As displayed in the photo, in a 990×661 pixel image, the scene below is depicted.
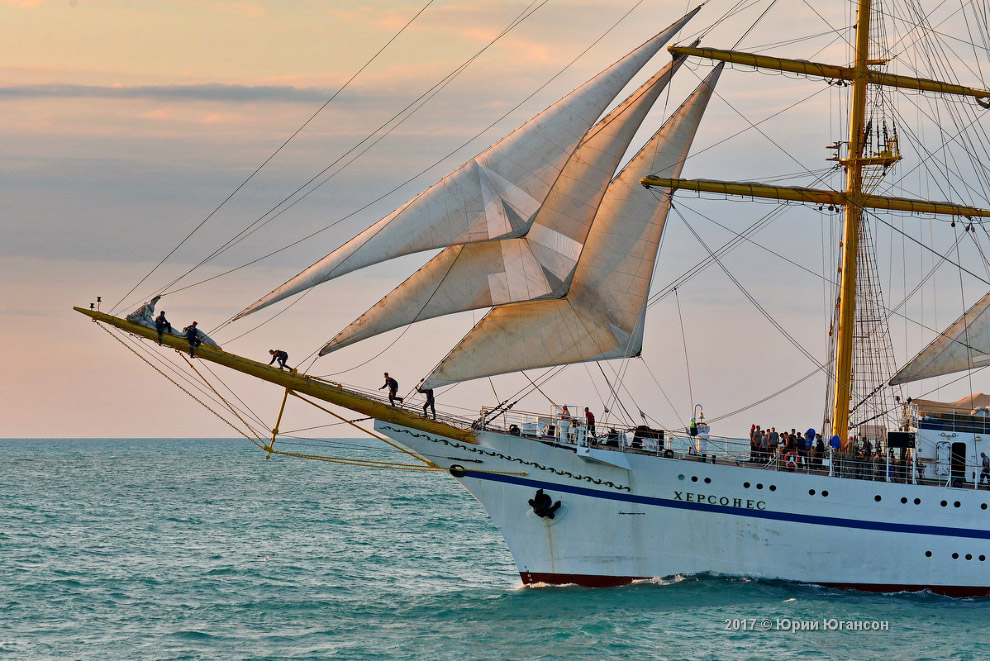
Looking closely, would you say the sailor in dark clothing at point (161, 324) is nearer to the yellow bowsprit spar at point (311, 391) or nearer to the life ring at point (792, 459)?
the yellow bowsprit spar at point (311, 391)

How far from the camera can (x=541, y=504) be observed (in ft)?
91.2

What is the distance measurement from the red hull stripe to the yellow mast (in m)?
4.97

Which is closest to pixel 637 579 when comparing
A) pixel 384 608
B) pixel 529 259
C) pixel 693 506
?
pixel 693 506

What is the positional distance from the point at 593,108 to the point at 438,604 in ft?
39.6

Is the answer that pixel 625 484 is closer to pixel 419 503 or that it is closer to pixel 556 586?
pixel 556 586

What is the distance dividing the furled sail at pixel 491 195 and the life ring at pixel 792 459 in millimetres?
8371

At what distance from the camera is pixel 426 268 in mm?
26984

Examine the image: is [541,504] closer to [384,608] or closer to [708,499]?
[708,499]

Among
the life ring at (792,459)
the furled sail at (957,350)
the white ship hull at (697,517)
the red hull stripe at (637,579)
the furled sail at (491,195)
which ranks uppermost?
the furled sail at (491,195)

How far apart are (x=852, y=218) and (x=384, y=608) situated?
1622 cm

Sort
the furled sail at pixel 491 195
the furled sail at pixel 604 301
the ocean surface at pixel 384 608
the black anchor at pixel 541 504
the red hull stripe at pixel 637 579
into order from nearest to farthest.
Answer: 1. the ocean surface at pixel 384 608
2. the furled sail at pixel 491 195
3. the black anchor at pixel 541 504
4. the furled sail at pixel 604 301
5. the red hull stripe at pixel 637 579

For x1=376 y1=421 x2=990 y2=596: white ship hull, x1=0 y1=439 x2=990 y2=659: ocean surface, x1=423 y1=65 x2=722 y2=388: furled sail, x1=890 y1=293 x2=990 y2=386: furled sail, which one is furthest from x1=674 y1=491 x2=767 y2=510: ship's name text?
x1=890 y1=293 x2=990 y2=386: furled sail

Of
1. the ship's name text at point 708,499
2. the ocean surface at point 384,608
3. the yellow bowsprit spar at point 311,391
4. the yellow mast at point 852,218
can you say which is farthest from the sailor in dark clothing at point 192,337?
the yellow mast at point 852,218

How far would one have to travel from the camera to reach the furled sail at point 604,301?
28078 millimetres
